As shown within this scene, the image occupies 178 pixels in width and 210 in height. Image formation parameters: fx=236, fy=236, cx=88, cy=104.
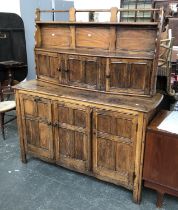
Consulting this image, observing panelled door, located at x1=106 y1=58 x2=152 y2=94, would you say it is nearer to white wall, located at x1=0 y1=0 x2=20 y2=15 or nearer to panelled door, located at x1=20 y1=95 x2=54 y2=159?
panelled door, located at x1=20 y1=95 x2=54 y2=159

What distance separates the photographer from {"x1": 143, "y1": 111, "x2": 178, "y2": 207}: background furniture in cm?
178

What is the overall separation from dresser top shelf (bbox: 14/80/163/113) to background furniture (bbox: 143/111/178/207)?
17 cm

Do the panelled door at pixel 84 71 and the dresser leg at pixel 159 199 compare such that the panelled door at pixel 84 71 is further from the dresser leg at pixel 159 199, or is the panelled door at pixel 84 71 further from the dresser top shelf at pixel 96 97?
the dresser leg at pixel 159 199

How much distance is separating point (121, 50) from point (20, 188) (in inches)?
62.3

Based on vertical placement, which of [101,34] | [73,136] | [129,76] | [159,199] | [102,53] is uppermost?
[101,34]

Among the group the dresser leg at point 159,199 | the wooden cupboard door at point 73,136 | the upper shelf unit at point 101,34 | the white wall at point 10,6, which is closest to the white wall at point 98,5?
the white wall at point 10,6

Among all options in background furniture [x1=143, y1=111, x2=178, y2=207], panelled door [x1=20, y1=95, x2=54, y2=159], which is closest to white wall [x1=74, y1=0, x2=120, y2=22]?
panelled door [x1=20, y1=95, x2=54, y2=159]

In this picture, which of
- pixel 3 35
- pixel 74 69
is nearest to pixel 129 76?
pixel 74 69

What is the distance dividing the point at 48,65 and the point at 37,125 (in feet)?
2.01

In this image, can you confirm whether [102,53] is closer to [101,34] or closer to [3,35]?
[101,34]

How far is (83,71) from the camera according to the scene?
2176mm

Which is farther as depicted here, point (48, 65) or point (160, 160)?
point (48, 65)

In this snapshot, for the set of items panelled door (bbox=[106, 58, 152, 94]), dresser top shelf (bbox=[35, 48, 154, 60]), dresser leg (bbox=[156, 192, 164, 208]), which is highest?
dresser top shelf (bbox=[35, 48, 154, 60])

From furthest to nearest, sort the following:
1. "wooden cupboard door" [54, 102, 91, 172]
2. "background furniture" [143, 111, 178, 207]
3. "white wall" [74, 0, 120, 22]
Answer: "white wall" [74, 0, 120, 22]
"wooden cupboard door" [54, 102, 91, 172]
"background furniture" [143, 111, 178, 207]
